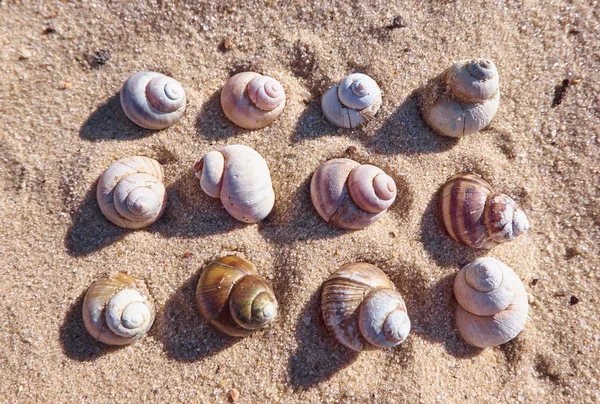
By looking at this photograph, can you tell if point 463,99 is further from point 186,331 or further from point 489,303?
point 186,331

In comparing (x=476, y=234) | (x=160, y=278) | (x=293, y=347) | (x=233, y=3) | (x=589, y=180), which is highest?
(x=233, y=3)

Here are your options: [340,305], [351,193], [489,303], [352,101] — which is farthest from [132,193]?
[489,303]

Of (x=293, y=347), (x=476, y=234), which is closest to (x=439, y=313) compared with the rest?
(x=476, y=234)

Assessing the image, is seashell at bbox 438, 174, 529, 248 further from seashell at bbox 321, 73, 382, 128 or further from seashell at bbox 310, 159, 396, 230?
seashell at bbox 321, 73, 382, 128

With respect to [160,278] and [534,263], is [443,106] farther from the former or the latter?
[160,278]

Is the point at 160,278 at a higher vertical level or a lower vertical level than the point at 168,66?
lower

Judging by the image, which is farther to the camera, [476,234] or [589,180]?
[589,180]

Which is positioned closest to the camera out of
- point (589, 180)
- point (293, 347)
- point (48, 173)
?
point (293, 347)

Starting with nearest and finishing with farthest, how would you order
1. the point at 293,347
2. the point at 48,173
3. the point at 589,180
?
the point at 293,347
the point at 48,173
the point at 589,180
